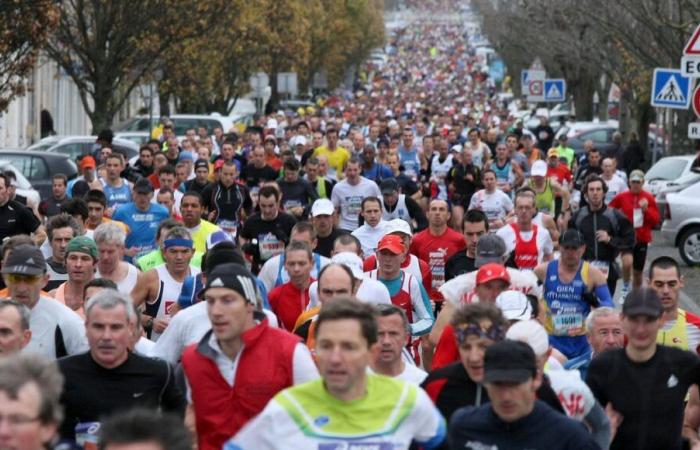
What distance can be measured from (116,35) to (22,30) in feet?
24.6

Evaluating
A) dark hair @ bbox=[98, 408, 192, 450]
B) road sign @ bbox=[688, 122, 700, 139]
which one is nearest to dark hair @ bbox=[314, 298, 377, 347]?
dark hair @ bbox=[98, 408, 192, 450]

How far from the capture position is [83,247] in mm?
10578

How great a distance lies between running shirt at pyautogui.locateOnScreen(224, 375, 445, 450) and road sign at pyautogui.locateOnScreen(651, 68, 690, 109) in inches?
673

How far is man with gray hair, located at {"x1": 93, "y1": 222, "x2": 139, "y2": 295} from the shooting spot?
11.2 metres

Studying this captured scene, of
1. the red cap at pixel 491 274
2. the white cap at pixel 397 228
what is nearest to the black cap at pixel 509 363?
the red cap at pixel 491 274

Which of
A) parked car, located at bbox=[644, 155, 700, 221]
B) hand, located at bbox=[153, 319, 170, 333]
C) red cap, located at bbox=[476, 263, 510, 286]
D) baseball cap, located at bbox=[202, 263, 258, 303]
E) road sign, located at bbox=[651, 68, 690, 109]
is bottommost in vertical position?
parked car, located at bbox=[644, 155, 700, 221]

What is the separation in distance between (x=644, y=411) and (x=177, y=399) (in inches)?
82.5

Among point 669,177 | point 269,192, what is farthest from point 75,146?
point 269,192

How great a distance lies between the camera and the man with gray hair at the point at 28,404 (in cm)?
532

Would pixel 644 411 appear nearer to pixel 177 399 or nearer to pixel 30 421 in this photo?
pixel 177 399

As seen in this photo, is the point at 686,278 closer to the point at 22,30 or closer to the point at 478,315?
the point at 22,30

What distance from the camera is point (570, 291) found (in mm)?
12336

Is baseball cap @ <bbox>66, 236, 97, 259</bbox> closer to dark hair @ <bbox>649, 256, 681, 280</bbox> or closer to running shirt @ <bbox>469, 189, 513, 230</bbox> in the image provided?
dark hair @ <bbox>649, 256, 681, 280</bbox>

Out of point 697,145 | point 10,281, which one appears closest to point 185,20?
point 697,145
